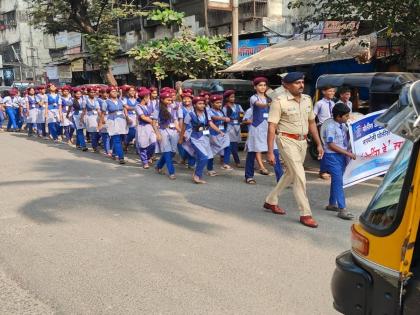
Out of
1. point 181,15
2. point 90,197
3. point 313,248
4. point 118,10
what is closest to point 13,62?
point 118,10

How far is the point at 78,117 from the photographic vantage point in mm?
12859

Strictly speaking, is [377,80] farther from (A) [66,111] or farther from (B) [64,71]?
(B) [64,71]

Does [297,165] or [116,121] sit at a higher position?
[116,121]

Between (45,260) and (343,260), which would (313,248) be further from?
(45,260)

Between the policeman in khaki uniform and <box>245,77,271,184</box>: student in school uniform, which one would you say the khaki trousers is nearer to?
the policeman in khaki uniform

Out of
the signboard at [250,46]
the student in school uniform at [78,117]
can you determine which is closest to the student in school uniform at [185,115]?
the student in school uniform at [78,117]

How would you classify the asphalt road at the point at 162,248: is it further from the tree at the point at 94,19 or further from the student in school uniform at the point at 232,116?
the tree at the point at 94,19

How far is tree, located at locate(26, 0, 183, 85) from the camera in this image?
65.1 ft

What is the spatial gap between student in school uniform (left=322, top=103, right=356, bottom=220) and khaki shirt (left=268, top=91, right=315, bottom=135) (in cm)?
46

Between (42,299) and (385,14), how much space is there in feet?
24.2

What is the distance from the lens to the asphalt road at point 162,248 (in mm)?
3744

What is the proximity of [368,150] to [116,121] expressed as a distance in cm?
606

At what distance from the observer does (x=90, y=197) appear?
7148mm

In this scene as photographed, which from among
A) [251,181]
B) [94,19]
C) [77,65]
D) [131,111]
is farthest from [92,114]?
[77,65]
